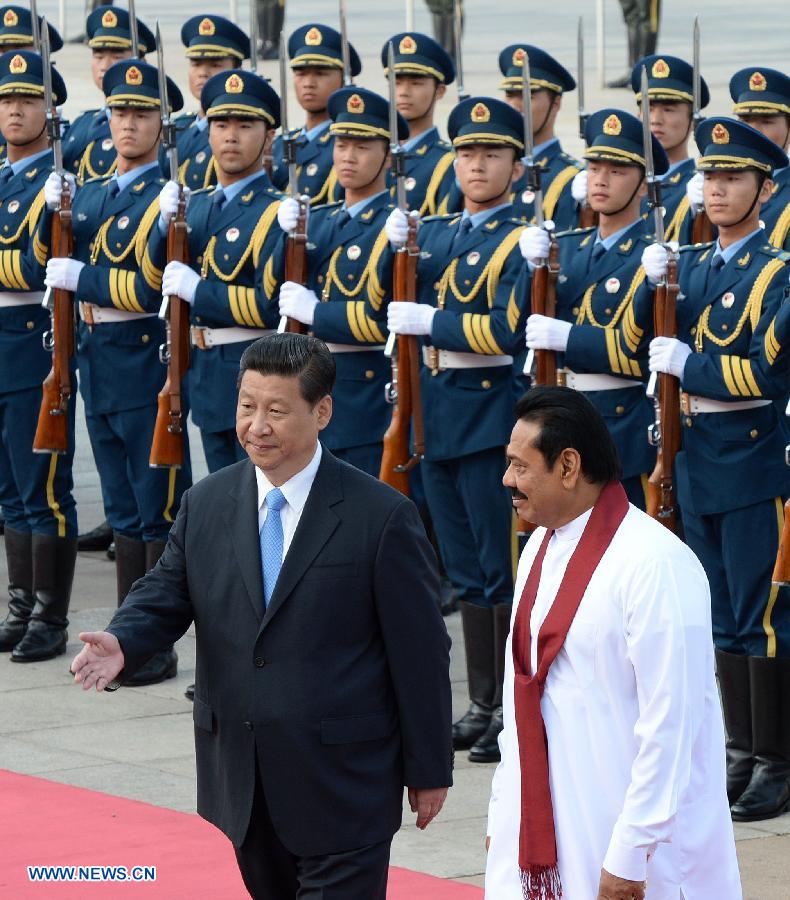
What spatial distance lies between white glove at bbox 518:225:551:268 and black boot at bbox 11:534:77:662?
238 centimetres

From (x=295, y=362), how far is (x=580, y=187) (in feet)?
13.6

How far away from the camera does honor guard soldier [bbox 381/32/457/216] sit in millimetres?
9273

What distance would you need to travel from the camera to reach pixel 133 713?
7.83 meters

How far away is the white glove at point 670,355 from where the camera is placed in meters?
6.71

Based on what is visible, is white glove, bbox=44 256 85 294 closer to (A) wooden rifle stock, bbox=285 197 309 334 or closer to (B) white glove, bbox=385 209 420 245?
(A) wooden rifle stock, bbox=285 197 309 334

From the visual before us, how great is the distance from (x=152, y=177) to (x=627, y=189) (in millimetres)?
1998

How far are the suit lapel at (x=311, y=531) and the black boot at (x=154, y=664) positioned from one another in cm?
356

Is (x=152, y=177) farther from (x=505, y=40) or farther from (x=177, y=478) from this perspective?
(x=505, y=40)

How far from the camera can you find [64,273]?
831cm

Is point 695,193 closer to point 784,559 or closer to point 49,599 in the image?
point 784,559

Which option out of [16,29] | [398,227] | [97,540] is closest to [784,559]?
[398,227]

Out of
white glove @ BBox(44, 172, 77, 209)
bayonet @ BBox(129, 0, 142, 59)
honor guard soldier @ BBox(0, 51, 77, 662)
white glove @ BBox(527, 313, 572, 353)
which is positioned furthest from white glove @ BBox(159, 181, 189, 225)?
bayonet @ BBox(129, 0, 142, 59)

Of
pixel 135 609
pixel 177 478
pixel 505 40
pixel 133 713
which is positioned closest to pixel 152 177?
pixel 177 478

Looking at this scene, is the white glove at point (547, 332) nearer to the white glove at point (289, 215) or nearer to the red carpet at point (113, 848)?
the white glove at point (289, 215)
